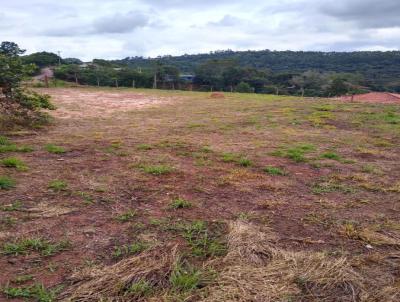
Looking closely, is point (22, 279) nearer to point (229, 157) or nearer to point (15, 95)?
point (229, 157)

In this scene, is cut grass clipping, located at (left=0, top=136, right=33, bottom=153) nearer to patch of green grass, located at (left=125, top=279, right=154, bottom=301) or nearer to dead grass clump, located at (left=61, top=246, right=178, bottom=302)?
dead grass clump, located at (left=61, top=246, right=178, bottom=302)

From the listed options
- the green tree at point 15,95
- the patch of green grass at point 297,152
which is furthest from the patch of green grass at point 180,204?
the green tree at point 15,95

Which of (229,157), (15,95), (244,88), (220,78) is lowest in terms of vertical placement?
(229,157)

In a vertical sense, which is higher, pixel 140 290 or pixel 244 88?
pixel 244 88

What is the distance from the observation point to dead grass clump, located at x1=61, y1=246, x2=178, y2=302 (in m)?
2.55

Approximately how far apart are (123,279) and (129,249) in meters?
0.52

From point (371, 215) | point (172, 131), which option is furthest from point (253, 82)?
point (371, 215)

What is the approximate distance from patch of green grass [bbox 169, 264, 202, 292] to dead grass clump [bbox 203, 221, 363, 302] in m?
0.12

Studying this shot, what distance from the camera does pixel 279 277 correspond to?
2.83 metres

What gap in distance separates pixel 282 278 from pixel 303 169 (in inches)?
140

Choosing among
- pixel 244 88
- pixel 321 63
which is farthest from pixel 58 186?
pixel 321 63

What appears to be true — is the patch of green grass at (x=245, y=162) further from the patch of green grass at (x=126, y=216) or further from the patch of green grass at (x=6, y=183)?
the patch of green grass at (x=6, y=183)

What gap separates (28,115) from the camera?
9.58 meters

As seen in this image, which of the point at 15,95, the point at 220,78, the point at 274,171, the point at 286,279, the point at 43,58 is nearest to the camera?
the point at 286,279
